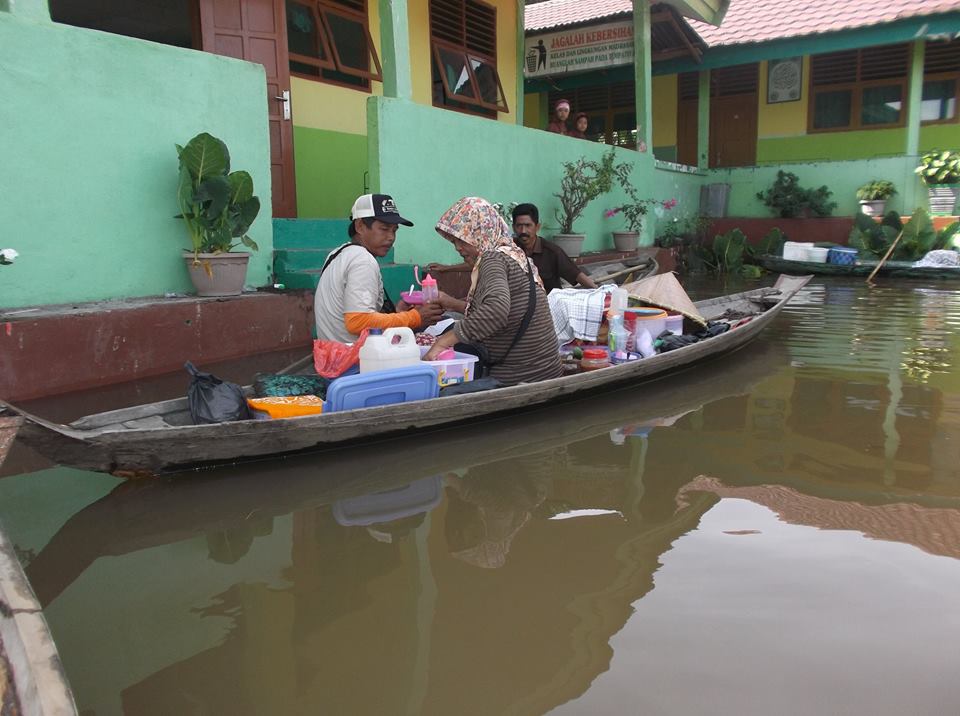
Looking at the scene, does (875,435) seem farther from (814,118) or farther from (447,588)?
(814,118)

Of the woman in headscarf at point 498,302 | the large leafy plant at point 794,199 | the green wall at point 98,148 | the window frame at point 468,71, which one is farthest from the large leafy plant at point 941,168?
the green wall at point 98,148

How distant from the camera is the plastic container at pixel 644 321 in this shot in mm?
5746

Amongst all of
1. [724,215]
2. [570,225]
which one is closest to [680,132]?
[724,215]

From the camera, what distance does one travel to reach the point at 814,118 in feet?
49.4

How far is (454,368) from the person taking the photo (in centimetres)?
427

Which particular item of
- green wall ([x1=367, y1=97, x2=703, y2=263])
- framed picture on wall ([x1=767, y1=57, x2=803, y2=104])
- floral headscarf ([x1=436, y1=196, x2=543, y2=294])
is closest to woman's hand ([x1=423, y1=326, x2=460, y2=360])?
floral headscarf ([x1=436, y1=196, x2=543, y2=294])

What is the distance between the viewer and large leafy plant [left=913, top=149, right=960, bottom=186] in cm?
1306

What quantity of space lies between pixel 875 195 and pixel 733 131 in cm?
340

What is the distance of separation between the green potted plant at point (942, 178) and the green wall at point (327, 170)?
33.3ft

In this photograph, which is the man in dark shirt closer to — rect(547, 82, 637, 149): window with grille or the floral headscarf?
the floral headscarf

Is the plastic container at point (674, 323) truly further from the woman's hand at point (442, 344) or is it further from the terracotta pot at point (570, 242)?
the terracotta pot at point (570, 242)

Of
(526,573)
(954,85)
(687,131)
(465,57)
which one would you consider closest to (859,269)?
(954,85)

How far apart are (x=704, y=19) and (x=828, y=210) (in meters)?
4.31

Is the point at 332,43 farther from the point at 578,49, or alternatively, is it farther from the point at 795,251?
the point at 795,251
